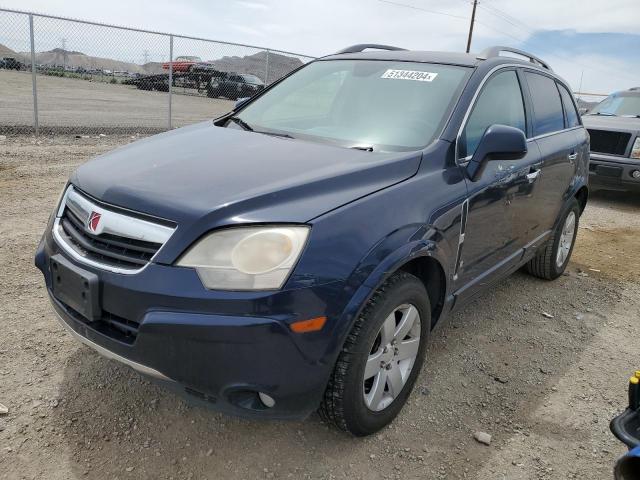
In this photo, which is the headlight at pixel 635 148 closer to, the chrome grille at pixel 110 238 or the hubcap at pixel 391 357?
the hubcap at pixel 391 357

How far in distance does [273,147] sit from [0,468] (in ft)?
6.00

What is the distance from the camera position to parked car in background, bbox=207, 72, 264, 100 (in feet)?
56.1

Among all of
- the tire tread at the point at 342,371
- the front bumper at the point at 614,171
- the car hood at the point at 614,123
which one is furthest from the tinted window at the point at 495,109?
the car hood at the point at 614,123

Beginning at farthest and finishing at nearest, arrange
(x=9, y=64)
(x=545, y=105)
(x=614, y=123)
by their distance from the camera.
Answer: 1. (x=9, y=64)
2. (x=614, y=123)
3. (x=545, y=105)

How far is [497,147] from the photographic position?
2.81 metres

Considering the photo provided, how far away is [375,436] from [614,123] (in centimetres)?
793

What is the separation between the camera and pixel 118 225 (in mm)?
2139

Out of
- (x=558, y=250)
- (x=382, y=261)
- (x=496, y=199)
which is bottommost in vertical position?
(x=558, y=250)

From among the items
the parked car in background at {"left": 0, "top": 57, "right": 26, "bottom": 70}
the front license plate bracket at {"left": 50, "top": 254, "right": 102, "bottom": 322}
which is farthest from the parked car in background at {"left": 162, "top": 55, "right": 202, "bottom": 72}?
the front license plate bracket at {"left": 50, "top": 254, "right": 102, "bottom": 322}

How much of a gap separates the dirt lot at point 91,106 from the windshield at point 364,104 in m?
7.97

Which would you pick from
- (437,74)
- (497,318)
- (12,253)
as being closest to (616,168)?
(497,318)

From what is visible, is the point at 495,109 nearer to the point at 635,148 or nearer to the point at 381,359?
the point at 381,359

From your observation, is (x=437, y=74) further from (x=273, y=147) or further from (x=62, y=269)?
(x=62, y=269)

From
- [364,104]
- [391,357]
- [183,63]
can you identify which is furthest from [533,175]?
→ [183,63]
